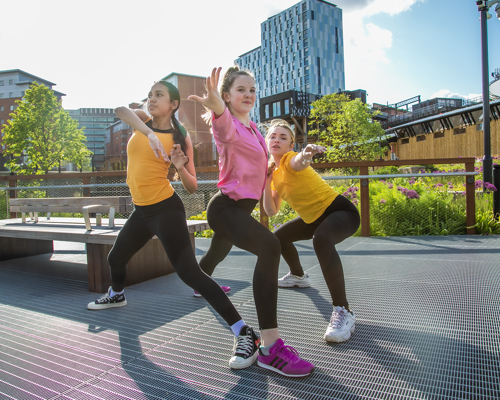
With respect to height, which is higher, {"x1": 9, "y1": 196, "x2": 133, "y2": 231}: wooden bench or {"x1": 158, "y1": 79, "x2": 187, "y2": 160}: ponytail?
{"x1": 158, "y1": 79, "x2": 187, "y2": 160}: ponytail

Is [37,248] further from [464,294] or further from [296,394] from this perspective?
[464,294]

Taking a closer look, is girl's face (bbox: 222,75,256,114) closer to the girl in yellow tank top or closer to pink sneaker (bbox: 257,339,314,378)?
the girl in yellow tank top

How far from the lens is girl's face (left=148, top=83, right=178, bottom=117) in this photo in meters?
2.33

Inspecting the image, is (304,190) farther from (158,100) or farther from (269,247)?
(158,100)

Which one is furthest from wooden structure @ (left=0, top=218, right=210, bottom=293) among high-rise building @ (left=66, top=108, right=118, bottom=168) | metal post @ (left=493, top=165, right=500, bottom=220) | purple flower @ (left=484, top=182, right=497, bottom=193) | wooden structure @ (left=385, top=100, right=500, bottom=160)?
high-rise building @ (left=66, top=108, right=118, bottom=168)

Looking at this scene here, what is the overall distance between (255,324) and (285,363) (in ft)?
2.18

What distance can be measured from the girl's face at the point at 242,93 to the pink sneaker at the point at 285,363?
4.16 feet

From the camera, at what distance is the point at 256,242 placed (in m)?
1.82

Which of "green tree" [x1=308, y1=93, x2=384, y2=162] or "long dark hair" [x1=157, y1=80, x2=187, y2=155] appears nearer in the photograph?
"long dark hair" [x1=157, y1=80, x2=187, y2=155]

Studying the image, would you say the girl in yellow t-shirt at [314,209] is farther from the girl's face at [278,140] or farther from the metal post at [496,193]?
the metal post at [496,193]

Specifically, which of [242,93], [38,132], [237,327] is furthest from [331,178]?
[38,132]

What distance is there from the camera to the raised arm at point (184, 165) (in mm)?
2166

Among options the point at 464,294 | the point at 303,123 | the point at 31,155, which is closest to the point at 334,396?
the point at 464,294

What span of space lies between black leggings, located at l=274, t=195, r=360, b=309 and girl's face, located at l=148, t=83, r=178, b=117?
4.05 ft
